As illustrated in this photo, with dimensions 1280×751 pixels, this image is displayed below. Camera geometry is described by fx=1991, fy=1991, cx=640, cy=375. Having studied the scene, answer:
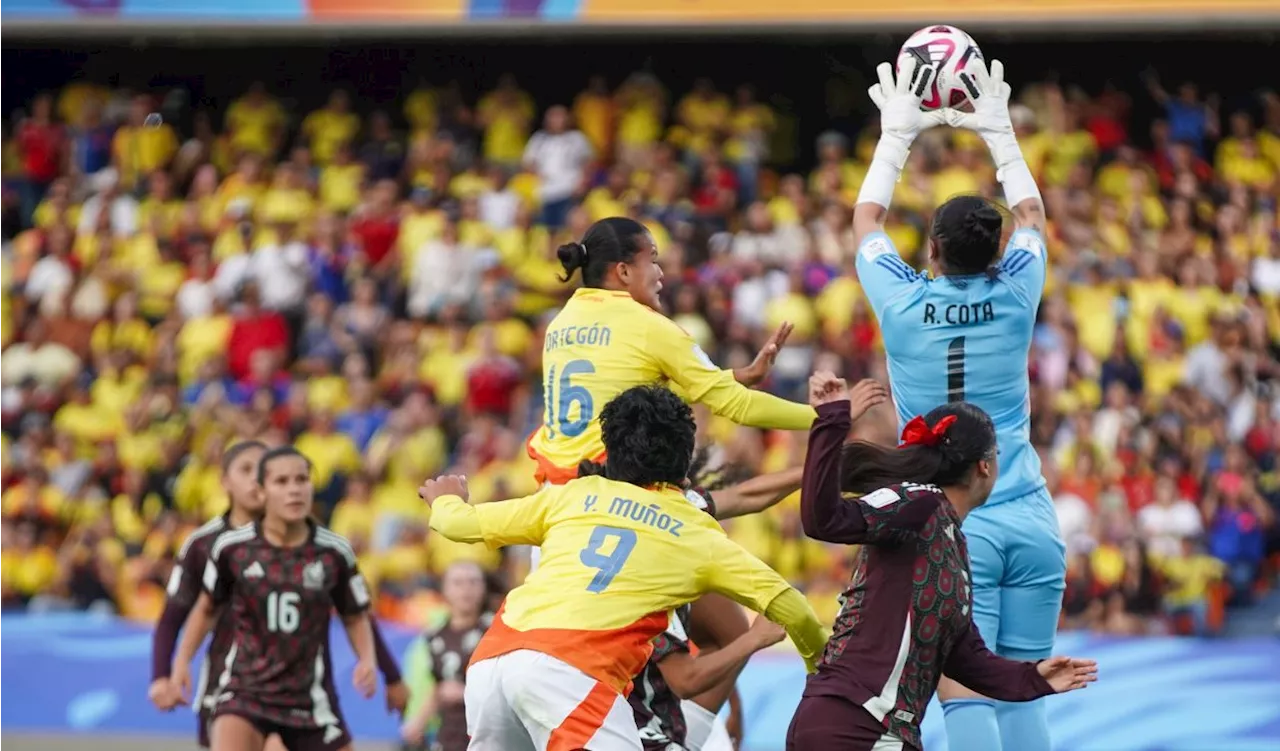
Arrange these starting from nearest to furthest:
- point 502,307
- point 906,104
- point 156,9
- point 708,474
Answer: point 906,104 → point 708,474 → point 502,307 → point 156,9

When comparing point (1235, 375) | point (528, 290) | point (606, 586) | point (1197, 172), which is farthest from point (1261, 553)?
point (606, 586)

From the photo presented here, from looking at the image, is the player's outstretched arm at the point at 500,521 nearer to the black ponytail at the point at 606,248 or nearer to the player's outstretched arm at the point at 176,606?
the black ponytail at the point at 606,248

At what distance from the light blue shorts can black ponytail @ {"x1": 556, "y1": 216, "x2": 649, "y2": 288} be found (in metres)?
1.61

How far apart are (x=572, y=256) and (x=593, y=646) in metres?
1.72

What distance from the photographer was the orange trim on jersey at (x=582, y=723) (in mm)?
6188

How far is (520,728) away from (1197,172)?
1343 cm

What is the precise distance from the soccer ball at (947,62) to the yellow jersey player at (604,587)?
174 cm

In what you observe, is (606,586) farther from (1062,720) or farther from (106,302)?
(106,302)

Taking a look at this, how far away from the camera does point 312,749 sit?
9.38 m

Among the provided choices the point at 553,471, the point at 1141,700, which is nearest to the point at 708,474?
the point at 553,471

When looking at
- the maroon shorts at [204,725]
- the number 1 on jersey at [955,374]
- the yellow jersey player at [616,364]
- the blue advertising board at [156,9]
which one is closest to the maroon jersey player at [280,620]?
the maroon shorts at [204,725]

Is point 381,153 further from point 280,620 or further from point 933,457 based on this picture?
point 933,457

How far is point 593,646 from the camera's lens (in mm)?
6230

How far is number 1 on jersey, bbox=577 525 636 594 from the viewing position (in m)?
6.26
